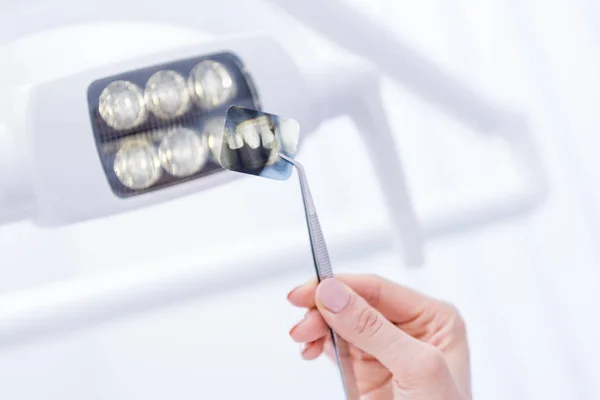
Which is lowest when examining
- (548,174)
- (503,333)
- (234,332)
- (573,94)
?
(503,333)

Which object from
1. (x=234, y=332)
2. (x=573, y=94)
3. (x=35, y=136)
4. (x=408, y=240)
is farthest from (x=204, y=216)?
(x=573, y=94)

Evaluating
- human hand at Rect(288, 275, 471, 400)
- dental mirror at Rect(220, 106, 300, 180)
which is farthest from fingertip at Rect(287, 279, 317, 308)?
dental mirror at Rect(220, 106, 300, 180)

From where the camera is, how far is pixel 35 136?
1.52 ft

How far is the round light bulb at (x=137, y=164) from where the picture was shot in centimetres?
51

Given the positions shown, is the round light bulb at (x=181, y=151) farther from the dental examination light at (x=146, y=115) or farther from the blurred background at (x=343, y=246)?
the blurred background at (x=343, y=246)

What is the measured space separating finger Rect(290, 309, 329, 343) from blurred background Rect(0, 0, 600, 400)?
93 mm

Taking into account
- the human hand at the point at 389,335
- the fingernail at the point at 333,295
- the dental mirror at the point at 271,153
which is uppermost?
the dental mirror at the point at 271,153

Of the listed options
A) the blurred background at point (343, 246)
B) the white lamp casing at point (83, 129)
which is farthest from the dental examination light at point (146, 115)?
the blurred background at point (343, 246)

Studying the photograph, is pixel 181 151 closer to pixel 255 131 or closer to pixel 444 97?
pixel 255 131

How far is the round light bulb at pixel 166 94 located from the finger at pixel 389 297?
0.23 meters

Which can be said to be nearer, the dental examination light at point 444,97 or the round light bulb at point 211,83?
the round light bulb at point 211,83

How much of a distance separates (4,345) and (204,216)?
31 cm

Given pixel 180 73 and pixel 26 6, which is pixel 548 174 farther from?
pixel 26 6

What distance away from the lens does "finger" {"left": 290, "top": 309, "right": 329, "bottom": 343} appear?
1.97 ft
